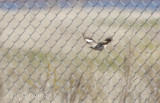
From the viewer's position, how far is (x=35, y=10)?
3965 mm

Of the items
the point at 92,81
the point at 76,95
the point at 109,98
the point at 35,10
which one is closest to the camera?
the point at 76,95

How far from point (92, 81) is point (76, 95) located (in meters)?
0.27

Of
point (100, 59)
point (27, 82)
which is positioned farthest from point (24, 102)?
point (100, 59)

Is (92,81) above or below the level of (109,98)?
above

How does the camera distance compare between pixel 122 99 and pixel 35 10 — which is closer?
pixel 122 99

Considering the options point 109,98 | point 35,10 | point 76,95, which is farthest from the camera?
point 35,10

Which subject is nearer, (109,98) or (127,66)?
(127,66)

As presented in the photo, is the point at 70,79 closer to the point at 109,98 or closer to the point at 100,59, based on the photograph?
the point at 109,98

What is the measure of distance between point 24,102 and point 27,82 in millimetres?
387

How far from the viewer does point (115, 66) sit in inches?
157

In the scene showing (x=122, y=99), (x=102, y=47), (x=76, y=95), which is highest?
(x=102, y=47)

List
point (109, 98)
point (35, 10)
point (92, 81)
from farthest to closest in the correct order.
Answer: point (35, 10) → point (109, 98) → point (92, 81)

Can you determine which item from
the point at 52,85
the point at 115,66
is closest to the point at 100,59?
the point at 115,66

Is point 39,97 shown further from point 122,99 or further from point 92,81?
point 122,99
